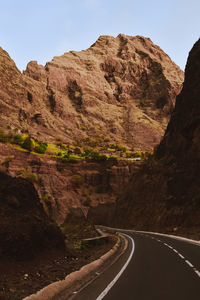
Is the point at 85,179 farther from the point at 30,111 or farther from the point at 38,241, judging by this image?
the point at 38,241

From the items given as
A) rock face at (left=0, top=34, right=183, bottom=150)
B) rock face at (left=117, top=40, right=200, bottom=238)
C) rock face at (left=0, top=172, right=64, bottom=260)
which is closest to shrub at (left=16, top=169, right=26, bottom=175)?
rock face at (left=0, top=34, right=183, bottom=150)

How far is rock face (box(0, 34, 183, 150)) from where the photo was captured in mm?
120438

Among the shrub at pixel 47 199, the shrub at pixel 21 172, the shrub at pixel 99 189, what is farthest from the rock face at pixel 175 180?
the shrub at pixel 99 189

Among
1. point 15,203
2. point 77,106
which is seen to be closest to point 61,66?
point 77,106

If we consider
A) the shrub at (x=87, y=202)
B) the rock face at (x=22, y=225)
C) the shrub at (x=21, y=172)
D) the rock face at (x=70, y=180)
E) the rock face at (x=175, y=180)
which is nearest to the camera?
the rock face at (x=22, y=225)

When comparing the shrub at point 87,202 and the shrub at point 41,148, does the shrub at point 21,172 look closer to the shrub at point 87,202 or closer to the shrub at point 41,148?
the shrub at point 41,148

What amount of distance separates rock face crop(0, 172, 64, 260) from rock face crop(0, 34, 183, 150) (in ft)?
281

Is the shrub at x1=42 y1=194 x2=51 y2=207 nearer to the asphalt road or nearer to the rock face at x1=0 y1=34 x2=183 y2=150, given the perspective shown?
the rock face at x1=0 y1=34 x2=183 y2=150

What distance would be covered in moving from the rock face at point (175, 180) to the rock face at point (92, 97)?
180 ft

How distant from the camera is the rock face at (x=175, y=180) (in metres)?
42.8

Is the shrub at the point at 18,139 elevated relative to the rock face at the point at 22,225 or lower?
elevated

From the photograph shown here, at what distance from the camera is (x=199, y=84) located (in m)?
51.5

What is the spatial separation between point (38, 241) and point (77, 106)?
146 metres

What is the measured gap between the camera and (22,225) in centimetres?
1085
